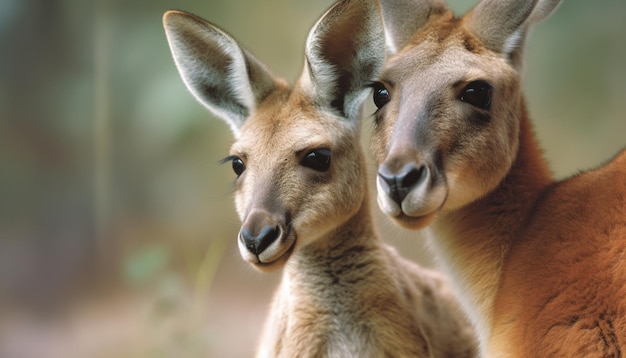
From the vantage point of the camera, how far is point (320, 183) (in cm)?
315

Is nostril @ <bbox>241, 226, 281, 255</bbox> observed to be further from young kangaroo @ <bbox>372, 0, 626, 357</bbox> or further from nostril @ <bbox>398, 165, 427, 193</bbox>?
nostril @ <bbox>398, 165, 427, 193</bbox>

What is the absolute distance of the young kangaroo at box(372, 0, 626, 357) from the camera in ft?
8.43

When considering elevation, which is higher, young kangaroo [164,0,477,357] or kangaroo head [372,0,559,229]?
kangaroo head [372,0,559,229]

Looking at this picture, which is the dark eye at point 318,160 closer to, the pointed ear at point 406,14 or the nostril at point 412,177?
the pointed ear at point 406,14

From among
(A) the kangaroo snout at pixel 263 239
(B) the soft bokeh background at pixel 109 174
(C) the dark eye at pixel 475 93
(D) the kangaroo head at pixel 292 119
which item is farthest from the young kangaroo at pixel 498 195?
(B) the soft bokeh background at pixel 109 174

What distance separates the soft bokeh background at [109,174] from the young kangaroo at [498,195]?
2617 millimetres

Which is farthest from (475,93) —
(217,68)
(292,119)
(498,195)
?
(217,68)

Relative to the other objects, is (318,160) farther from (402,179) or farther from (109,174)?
(109,174)

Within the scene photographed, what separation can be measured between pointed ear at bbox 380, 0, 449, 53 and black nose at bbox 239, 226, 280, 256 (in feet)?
3.07

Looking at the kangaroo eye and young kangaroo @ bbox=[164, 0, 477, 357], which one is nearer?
young kangaroo @ bbox=[164, 0, 477, 357]

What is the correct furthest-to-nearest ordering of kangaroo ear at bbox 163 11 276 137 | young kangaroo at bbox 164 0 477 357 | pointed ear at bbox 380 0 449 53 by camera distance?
kangaroo ear at bbox 163 11 276 137, pointed ear at bbox 380 0 449 53, young kangaroo at bbox 164 0 477 357

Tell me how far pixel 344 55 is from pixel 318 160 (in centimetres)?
43

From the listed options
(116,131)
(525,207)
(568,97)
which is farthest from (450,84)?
(116,131)

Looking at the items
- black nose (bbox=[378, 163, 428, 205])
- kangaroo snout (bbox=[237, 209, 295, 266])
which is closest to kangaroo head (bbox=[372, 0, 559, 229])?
black nose (bbox=[378, 163, 428, 205])
